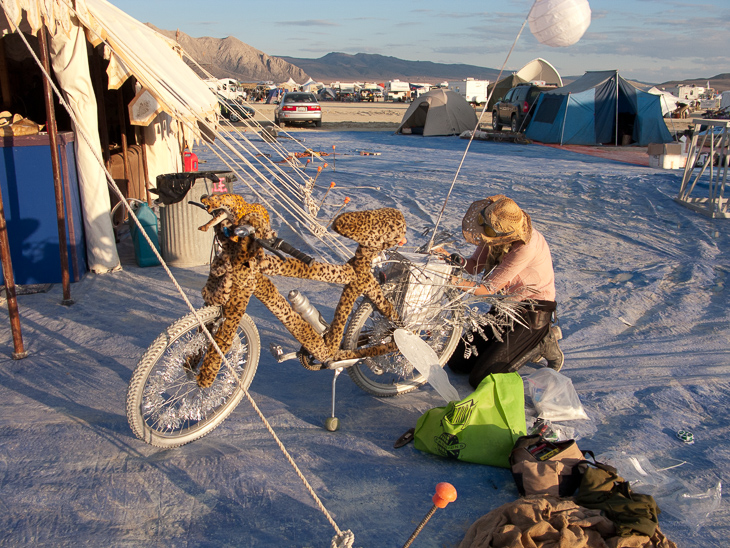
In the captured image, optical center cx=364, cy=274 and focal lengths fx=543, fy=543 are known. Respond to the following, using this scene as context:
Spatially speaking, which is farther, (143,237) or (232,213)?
(143,237)

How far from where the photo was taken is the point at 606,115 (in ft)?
61.7

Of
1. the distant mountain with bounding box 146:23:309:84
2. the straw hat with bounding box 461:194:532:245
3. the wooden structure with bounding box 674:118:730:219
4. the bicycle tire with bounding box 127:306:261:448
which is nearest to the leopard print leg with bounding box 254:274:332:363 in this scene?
the bicycle tire with bounding box 127:306:261:448

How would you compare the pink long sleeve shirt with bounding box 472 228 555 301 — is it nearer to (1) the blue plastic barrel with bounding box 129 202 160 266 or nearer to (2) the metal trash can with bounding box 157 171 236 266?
(2) the metal trash can with bounding box 157 171 236 266

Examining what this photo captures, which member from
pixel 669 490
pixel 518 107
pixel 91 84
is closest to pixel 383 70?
pixel 518 107

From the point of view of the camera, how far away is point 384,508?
2.46m

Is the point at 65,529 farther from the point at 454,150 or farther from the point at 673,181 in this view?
the point at 454,150

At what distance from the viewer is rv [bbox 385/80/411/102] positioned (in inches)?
2235

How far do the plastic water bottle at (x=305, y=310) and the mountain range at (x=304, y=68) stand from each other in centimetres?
12315

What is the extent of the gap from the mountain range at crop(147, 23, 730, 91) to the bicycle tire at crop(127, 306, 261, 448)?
12319 cm

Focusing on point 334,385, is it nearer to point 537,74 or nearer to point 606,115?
point 606,115

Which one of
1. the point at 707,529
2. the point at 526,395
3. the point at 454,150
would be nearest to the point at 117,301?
the point at 526,395

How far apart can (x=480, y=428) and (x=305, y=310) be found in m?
1.11

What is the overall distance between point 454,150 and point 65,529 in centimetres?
1574

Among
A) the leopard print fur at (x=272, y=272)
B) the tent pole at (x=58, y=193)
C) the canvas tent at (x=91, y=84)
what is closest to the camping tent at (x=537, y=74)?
the canvas tent at (x=91, y=84)
